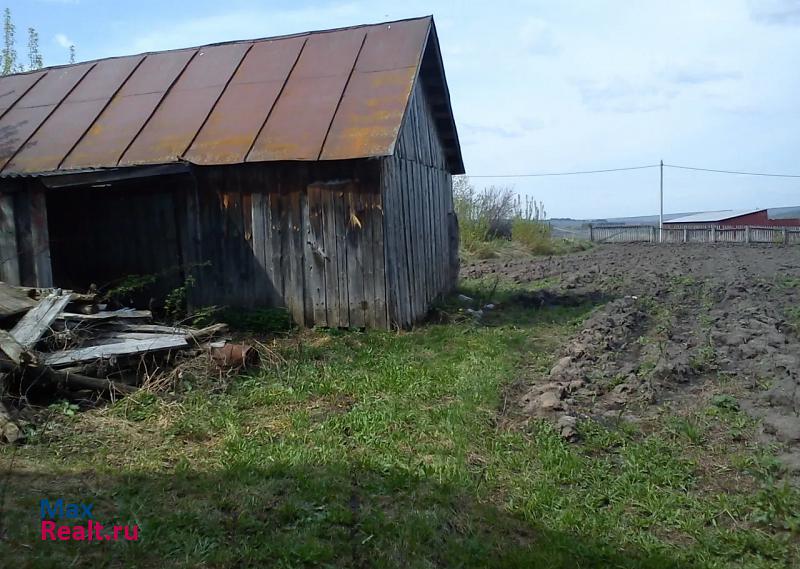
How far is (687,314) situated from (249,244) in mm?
7520

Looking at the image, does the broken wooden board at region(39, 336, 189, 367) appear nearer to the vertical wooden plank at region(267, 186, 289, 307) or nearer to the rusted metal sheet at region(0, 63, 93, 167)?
the vertical wooden plank at region(267, 186, 289, 307)

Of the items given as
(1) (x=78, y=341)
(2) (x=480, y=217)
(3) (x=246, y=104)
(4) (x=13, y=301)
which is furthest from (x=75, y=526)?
(2) (x=480, y=217)

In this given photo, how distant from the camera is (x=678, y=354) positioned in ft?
26.7

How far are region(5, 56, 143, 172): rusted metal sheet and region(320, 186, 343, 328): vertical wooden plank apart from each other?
425 cm

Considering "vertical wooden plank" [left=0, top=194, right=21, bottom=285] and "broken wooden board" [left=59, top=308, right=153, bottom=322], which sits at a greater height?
"vertical wooden plank" [left=0, top=194, right=21, bottom=285]

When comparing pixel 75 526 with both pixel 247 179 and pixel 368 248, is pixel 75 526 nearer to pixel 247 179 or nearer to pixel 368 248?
pixel 368 248

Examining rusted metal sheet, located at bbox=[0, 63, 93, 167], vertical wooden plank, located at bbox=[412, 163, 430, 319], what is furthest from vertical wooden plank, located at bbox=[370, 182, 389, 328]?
rusted metal sheet, located at bbox=[0, 63, 93, 167]

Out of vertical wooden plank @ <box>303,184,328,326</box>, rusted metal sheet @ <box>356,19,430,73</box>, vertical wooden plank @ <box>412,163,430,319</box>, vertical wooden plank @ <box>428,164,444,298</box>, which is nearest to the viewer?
vertical wooden plank @ <box>303,184,328,326</box>

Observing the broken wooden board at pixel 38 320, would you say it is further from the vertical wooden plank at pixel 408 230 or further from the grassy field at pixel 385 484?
the vertical wooden plank at pixel 408 230

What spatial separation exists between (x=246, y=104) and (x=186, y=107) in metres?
1.09

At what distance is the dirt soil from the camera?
20.3ft

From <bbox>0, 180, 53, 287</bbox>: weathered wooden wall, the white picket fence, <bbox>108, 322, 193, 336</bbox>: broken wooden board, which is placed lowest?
the white picket fence

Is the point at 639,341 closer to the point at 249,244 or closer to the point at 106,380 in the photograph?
the point at 249,244

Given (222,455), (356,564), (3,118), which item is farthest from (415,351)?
(3,118)
